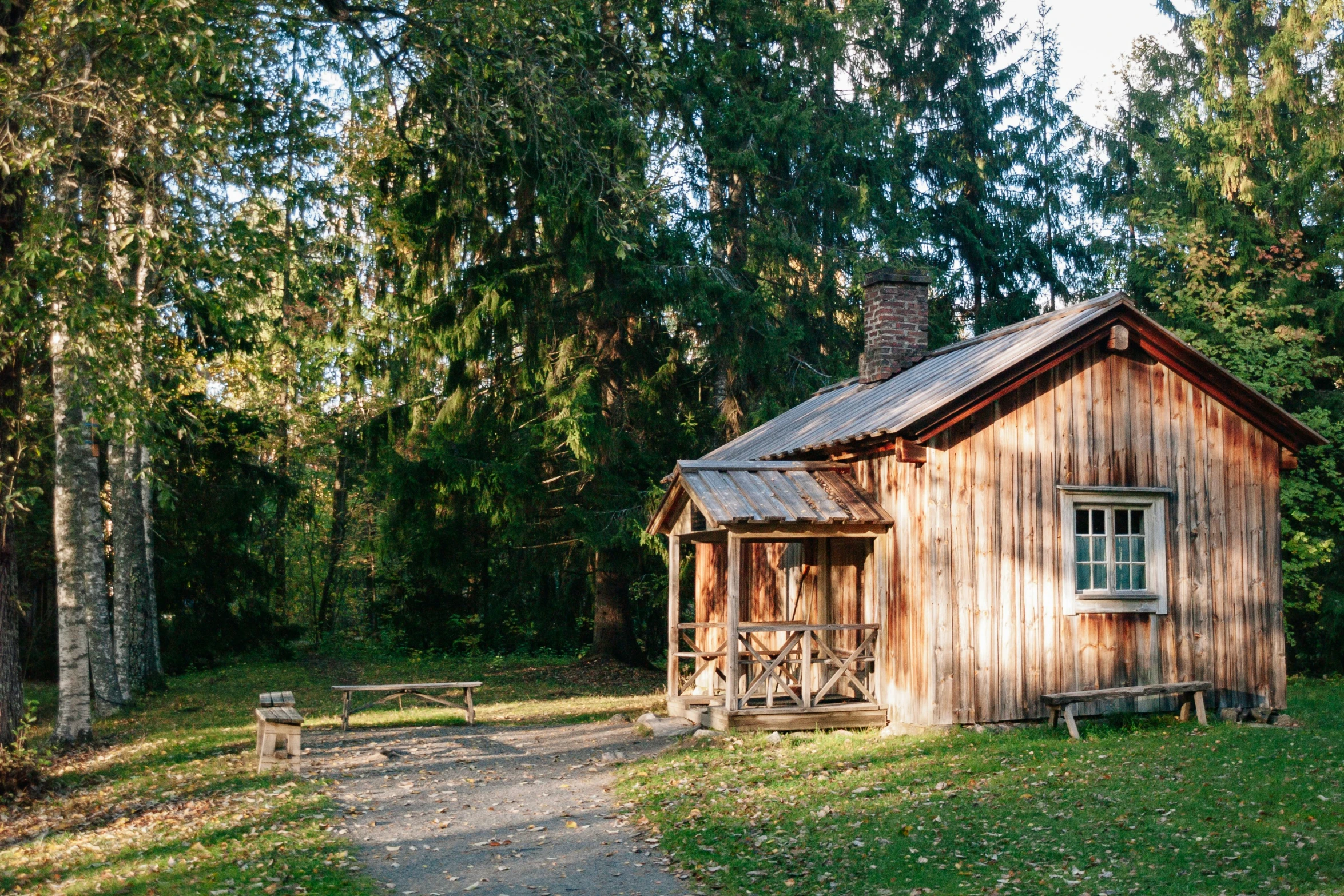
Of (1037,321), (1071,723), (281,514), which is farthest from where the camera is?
(281,514)

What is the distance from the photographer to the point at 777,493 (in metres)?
12.6

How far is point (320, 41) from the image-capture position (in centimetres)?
1224

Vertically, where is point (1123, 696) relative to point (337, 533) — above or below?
below

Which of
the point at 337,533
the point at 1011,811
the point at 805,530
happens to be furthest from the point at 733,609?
the point at 337,533

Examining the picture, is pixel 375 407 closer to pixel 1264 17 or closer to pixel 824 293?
pixel 824 293

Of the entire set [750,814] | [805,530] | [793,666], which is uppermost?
[805,530]

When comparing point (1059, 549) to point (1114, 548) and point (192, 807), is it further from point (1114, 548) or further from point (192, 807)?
point (192, 807)

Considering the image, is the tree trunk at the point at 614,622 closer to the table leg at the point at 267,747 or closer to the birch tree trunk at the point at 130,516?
the birch tree trunk at the point at 130,516

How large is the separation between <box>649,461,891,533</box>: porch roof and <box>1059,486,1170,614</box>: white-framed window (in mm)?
2153

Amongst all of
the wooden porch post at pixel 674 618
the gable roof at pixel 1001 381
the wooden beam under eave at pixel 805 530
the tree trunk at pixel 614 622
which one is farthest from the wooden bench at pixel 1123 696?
the tree trunk at pixel 614 622

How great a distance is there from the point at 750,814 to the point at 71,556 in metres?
8.95

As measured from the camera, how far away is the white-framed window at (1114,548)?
1246 cm

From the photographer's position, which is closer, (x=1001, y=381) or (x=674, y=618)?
(x=1001, y=381)

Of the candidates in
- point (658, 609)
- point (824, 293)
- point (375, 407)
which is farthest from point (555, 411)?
point (375, 407)
